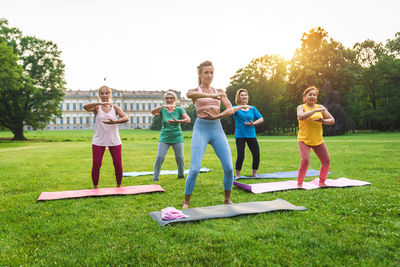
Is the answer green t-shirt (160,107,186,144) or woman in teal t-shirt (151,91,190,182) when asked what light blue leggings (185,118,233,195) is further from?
green t-shirt (160,107,186,144)

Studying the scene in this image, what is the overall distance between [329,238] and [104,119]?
4.70m

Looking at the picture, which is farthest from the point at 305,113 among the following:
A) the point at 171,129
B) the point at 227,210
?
the point at 171,129

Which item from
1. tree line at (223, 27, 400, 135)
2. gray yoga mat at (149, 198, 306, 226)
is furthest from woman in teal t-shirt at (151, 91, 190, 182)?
tree line at (223, 27, 400, 135)

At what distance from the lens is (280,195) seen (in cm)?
541

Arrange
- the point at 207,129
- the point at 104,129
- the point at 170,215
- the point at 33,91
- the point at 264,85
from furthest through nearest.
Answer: the point at 264,85, the point at 33,91, the point at 104,129, the point at 207,129, the point at 170,215

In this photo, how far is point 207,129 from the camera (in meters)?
4.54

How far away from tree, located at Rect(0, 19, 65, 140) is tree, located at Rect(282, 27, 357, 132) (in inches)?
1281

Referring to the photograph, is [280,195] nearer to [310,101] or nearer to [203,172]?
[310,101]

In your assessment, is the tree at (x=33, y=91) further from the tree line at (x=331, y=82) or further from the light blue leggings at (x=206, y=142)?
the light blue leggings at (x=206, y=142)

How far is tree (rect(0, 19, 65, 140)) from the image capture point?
109 ft

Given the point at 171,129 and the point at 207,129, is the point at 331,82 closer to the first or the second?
the point at 171,129

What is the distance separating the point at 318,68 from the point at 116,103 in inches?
3767

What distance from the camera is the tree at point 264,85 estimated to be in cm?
4562

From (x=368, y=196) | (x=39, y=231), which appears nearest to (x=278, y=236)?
(x=368, y=196)
